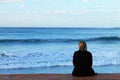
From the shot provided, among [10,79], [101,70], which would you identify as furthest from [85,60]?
[101,70]

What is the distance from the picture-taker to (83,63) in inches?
312

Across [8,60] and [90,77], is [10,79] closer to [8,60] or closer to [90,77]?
[90,77]

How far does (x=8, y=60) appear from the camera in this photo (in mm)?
17656

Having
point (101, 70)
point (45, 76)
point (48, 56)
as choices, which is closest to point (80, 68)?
point (45, 76)

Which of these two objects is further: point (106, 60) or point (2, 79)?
point (106, 60)

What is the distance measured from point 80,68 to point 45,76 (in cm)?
75

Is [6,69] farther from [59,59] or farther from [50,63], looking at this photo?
[59,59]

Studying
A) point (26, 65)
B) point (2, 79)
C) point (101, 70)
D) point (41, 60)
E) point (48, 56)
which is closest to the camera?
point (2, 79)

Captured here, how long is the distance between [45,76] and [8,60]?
9909 mm

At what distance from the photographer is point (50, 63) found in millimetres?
16547

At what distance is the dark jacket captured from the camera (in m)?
7.90

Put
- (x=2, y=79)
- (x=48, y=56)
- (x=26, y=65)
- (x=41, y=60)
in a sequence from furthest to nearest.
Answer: (x=48, y=56) < (x=41, y=60) < (x=26, y=65) < (x=2, y=79)

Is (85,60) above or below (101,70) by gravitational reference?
above

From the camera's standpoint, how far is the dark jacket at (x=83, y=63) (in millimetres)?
7902
